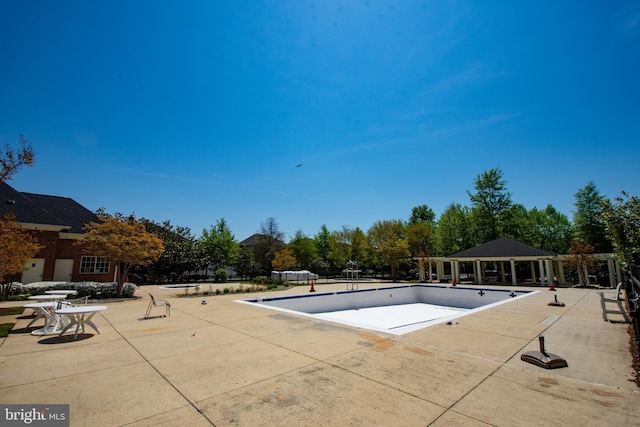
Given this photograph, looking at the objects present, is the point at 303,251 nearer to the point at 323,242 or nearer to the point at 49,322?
the point at 323,242

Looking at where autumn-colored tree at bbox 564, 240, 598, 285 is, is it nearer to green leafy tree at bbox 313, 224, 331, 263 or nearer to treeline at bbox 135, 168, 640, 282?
treeline at bbox 135, 168, 640, 282

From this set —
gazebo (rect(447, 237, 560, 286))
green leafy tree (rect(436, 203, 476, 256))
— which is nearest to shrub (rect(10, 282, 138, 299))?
gazebo (rect(447, 237, 560, 286))

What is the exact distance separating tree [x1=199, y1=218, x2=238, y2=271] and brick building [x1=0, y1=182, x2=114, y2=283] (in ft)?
49.8

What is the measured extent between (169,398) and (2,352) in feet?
15.3

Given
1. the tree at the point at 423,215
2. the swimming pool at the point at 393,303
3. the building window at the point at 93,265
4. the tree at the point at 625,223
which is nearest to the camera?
the tree at the point at 625,223

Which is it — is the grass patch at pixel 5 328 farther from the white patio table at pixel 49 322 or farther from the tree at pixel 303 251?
the tree at pixel 303 251

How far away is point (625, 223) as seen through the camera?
29.0 ft

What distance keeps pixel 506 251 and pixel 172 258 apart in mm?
33436

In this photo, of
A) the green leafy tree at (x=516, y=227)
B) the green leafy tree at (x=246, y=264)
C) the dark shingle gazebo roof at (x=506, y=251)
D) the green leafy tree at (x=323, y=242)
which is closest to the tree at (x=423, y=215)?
the green leafy tree at (x=516, y=227)

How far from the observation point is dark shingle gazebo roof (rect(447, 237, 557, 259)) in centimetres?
2514

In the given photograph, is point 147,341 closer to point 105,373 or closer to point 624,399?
point 105,373

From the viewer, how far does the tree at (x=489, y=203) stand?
4291 centimetres

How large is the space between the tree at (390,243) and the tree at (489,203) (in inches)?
510

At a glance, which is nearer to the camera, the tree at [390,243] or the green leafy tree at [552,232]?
the tree at [390,243]
